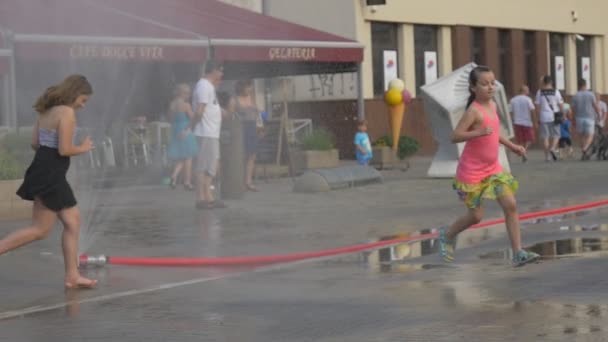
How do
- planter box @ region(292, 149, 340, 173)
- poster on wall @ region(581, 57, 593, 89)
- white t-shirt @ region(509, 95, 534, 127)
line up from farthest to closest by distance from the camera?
poster on wall @ region(581, 57, 593, 89)
white t-shirt @ region(509, 95, 534, 127)
planter box @ region(292, 149, 340, 173)

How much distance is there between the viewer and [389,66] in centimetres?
3631

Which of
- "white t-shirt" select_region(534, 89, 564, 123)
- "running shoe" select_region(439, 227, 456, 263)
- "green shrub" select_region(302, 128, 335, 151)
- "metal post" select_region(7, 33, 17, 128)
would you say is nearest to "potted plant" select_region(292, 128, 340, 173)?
"green shrub" select_region(302, 128, 335, 151)

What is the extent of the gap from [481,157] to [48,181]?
134 inches

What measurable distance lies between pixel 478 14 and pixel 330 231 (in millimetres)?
25044

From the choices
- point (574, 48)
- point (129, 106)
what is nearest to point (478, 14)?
point (574, 48)

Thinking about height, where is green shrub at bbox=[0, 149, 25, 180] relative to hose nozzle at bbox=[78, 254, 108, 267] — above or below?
above

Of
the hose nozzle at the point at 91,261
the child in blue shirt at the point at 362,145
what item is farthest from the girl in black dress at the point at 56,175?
the child in blue shirt at the point at 362,145

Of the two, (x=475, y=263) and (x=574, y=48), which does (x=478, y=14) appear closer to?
(x=574, y=48)

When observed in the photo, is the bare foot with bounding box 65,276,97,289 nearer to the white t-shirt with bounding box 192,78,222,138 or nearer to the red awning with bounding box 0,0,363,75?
the white t-shirt with bounding box 192,78,222,138

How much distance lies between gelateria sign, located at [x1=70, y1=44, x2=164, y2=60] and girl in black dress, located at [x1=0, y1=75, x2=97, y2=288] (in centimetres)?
981

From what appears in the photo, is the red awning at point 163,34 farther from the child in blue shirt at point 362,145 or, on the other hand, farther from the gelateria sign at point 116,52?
the child in blue shirt at point 362,145

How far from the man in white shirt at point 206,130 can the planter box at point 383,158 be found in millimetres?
10614

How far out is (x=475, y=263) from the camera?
470 inches

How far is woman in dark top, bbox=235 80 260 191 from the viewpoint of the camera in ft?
70.9
